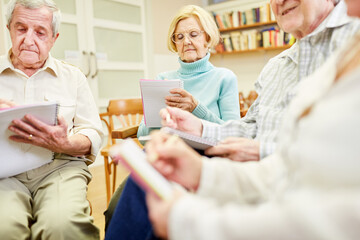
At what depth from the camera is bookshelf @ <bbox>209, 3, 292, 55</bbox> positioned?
443 centimetres

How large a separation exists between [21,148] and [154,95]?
0.61 m

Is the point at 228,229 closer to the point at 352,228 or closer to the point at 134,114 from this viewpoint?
the point at 352,228

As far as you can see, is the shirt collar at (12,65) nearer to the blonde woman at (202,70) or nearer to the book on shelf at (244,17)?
the blonde woman at (202,70)

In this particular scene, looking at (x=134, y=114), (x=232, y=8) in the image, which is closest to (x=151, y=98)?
(x=134, y=114)

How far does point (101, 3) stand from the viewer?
390 cm

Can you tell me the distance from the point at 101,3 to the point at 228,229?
3.92 m

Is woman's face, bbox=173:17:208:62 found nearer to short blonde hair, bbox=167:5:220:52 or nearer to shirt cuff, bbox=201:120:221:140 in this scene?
short blonde hair, bbox=167:5:220:52

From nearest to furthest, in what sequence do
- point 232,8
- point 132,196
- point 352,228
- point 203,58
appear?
1. point 352,228
2. point 132,196
3. point 203,58
4. point 232,8

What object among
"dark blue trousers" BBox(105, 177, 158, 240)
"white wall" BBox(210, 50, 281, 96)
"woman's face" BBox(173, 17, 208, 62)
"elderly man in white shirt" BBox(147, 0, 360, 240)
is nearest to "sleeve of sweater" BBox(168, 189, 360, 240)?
"elderly man in white shirt" BBox(147, 0, 360, 240)

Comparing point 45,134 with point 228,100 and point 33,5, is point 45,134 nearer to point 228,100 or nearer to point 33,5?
point 33,5

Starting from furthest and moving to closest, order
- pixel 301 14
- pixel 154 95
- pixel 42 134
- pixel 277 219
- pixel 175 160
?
1. pixel 154 95
2. pixel 42 134
3. pixel 301 14
4. pixel 175 160
5. pixel 277 219

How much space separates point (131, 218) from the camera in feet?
2.68

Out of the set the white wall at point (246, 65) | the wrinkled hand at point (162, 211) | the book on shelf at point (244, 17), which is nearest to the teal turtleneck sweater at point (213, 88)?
the wrinkled hand at point (162, 211)

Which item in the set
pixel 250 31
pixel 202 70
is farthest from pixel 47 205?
pixel 250 31
